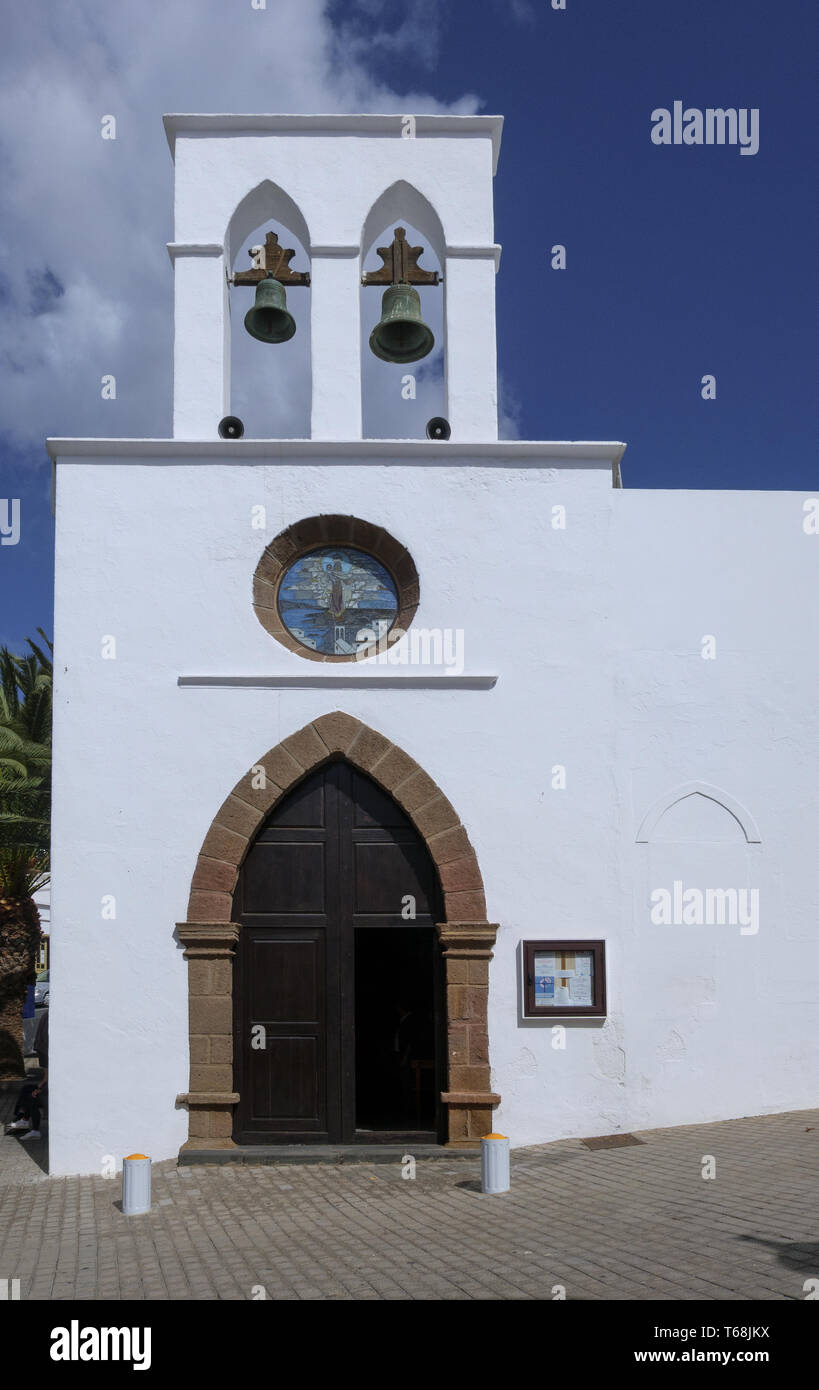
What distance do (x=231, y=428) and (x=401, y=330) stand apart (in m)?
1.54

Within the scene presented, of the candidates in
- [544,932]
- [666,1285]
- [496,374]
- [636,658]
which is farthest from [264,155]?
[666,1285]

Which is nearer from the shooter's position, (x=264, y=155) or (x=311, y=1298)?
→ (x=311, y=1298)

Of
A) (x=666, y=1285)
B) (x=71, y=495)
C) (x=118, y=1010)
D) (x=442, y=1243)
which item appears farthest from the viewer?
(x=71, y=495)

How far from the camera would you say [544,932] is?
317 inches

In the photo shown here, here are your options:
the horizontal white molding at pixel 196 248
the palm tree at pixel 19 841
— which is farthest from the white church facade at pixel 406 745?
the palm tree at pixel 19 841

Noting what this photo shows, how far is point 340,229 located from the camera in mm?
8625

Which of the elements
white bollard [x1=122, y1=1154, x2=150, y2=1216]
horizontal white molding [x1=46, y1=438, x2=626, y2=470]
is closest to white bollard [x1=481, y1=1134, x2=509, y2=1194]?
white bollard [x1=122, y1=1154, x2=150, y2=1216]

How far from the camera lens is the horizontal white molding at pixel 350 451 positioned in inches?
325

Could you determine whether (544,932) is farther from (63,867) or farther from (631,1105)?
(63,867)

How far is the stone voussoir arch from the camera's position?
7.73m

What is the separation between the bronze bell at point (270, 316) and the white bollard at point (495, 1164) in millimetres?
6049

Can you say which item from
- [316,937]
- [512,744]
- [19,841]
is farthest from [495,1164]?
[19,841]

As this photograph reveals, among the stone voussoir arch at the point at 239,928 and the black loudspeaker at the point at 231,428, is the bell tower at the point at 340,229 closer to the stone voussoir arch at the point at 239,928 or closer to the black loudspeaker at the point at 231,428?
the black loudspeaker at the point at 231,428

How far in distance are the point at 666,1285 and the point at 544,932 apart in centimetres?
321
